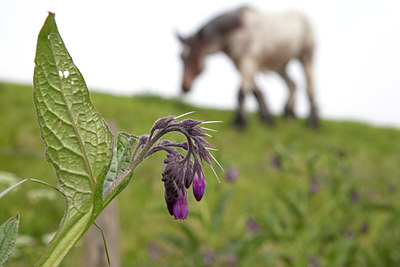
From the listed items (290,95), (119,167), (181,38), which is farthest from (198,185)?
(290,95)

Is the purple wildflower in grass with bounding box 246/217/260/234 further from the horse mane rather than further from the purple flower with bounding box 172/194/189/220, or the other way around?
the horse mane

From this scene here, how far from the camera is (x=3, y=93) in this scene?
7.93m

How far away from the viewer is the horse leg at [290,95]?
11.4 metres

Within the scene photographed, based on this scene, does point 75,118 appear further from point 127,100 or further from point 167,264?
point 127,100

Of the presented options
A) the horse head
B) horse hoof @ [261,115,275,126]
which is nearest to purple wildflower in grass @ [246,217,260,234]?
the horse head

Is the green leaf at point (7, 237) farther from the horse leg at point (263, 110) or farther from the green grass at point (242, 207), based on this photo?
the horse leg at point (263, 110)

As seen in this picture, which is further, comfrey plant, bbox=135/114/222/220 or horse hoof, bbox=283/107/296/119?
horse hoof, bbox=283/107/296/119

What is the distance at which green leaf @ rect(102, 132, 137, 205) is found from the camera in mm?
587

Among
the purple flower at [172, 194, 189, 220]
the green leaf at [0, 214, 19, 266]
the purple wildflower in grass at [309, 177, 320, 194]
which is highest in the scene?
the purple flower at [172, 194, 189, 220]

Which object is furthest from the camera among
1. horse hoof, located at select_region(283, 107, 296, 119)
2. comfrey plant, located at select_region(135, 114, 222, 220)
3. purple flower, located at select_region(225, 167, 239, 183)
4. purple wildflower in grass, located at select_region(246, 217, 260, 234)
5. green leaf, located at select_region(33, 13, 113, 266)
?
horse hoof, located at select_region(283, 107, 296, 119)

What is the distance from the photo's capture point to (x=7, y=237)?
1.88 ft

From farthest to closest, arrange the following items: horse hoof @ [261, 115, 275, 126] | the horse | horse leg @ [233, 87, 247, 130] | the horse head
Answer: horse hoof @ [261, 115, 275, 126]
the horse head
the horse
horse leg @ [233, 87, 247, 130]

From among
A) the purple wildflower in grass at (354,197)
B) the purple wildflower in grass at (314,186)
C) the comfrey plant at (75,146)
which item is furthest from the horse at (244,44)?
the comfrey plant at (75,146)

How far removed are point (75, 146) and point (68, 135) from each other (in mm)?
17
